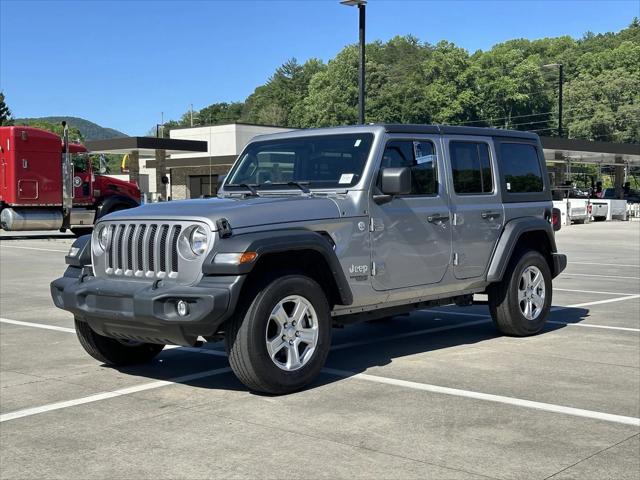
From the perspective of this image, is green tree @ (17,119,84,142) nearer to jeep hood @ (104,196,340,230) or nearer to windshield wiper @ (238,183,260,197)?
windshield wiper @ (238,183,260,197)

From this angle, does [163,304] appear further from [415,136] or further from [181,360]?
[415,136]

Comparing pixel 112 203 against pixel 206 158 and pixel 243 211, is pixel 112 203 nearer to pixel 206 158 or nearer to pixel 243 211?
pixel 243 211

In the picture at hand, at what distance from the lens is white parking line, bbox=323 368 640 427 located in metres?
5.40

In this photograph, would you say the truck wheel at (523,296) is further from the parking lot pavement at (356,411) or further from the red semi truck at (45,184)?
the red semi truck at (45,184)

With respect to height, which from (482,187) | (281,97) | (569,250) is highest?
(281,97)

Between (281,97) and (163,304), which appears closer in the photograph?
(163,304)

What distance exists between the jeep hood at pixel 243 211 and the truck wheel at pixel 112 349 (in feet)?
3.56

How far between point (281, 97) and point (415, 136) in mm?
150294

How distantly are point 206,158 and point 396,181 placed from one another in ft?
154

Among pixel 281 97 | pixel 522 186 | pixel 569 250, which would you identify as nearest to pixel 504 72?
pixel 281 97

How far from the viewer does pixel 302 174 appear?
282 inches

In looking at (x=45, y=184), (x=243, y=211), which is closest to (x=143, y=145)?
(x=45, y=184)

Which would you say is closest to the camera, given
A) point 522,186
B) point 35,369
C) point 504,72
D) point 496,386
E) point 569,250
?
point 496,386

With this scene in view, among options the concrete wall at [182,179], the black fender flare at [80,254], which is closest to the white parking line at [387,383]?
the black fender flare at [80,254]
